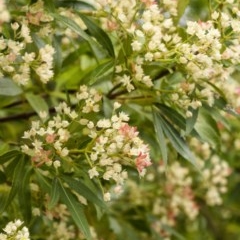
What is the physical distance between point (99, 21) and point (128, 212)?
0.82 metres

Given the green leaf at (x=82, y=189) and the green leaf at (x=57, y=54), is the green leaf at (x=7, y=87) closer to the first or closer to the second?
the green leaf at (x=57, y=54)

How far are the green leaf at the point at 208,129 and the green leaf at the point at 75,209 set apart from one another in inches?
16.2

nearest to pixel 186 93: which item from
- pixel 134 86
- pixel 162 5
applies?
pixel 134 86

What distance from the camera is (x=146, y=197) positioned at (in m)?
2.38

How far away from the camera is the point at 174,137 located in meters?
1.53

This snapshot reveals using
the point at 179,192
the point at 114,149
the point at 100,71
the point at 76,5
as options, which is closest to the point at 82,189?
the point at 114,149

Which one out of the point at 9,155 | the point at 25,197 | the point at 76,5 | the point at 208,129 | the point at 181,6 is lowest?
the point at 208,129

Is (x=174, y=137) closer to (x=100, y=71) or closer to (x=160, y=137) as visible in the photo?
(x=160, y=137)

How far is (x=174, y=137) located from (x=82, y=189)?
29cm

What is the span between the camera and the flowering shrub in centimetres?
130

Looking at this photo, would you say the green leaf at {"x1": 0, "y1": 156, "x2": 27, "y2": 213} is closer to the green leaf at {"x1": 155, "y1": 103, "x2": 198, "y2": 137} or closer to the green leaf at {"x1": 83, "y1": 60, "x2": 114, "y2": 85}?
the green leaf at {"x1": 83, "y1": 60, "x2": 114, "y2": 85}

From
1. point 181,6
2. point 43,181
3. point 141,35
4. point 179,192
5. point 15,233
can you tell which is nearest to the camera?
point 15,233

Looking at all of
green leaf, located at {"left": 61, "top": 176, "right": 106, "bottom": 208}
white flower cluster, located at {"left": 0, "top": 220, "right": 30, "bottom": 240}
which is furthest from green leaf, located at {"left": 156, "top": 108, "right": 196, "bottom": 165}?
white flower cluster, located at {"left": 0, "top": 220, "right": 30, "bottom": 240}

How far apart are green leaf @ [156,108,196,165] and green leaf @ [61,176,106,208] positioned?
10.0 inches
